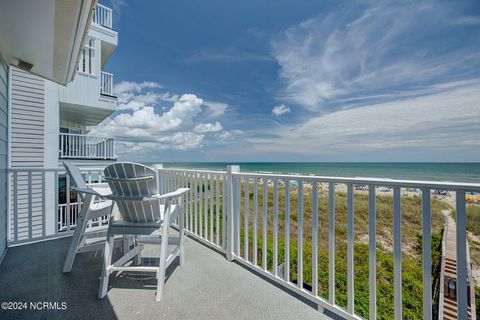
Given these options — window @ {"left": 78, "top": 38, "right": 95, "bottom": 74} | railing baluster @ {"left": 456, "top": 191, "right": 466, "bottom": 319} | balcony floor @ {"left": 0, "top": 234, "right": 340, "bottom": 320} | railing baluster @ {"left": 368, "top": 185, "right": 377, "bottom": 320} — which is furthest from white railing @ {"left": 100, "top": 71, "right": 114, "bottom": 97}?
railing baluster @ {"left": 456, "top": 191, "right": 466, "bottom": 319}

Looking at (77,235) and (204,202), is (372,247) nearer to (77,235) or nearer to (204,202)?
(204,202)

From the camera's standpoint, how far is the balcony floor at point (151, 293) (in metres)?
1.62

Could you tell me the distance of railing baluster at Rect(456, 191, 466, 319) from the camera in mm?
1081

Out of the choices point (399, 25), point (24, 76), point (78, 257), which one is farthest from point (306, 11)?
point (78, 257)

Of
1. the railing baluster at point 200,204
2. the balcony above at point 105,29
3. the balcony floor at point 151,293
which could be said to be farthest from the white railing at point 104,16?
the balcony floor at point 151,293

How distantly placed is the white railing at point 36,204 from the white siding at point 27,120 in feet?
1.50

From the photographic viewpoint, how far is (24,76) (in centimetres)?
580

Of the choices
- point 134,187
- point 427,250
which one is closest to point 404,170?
point 427,250

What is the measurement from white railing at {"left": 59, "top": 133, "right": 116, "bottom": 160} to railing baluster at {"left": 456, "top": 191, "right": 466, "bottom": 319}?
28.2ft

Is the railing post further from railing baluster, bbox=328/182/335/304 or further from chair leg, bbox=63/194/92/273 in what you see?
chair leg, bbox=63/194/92/273

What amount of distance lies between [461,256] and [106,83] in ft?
32.1

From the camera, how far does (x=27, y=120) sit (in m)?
5.70

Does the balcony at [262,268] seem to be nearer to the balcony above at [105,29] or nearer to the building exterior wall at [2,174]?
the building exterior wall at [2,174]

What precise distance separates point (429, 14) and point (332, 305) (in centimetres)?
1051
